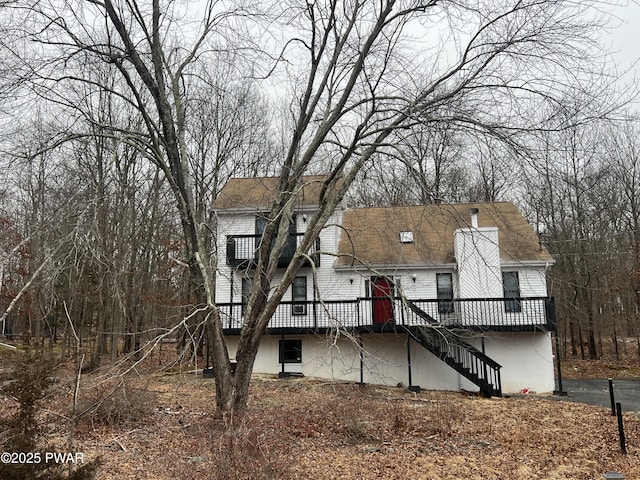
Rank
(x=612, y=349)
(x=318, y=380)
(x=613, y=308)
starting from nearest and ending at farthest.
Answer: (x=318, y=380) → (x=613, y=308) → (x=612, y=349)

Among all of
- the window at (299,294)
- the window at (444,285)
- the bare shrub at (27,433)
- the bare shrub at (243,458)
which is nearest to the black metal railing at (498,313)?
the window at (444,285)

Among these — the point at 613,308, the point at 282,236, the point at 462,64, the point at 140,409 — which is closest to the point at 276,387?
the point at 140,409

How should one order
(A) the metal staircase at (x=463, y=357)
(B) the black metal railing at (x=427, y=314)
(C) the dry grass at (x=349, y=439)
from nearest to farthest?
1. (C) the dry grass at (x=349, y=439)
2. (A) the metal staircase at (x=463, y=357)
3. (B) the black metal railing at (x=427, y=314)

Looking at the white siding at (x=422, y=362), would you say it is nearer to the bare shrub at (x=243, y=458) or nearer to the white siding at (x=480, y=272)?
the white siding at (x=480, y=272)

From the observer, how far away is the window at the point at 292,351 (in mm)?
18219

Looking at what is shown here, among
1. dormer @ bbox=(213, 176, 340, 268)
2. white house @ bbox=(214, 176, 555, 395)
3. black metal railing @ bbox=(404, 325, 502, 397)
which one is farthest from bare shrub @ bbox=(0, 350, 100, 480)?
dormer @ bbox=(213, 176, 340, 268)

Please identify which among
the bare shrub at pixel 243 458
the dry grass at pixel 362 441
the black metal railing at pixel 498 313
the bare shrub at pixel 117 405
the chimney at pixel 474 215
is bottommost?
Result: the dry grass at pixel 362 441

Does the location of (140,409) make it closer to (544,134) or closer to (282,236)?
(282,236)

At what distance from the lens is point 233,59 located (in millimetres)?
10703

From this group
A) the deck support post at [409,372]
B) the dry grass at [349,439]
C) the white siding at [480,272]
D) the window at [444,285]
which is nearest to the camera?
the dry grass at [349,439]

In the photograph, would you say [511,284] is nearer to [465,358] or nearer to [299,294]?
[465,358]

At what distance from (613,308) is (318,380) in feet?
61.9

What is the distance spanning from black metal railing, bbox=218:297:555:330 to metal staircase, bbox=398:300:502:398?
465 millimetres

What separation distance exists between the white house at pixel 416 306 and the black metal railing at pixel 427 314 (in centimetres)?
4
